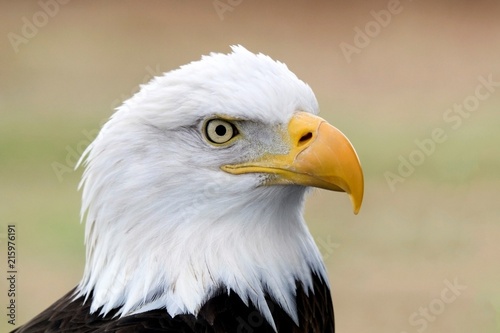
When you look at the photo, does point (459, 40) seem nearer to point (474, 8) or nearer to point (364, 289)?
point (474, 8)

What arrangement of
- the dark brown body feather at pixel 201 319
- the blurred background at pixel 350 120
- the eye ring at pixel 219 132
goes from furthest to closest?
1. the blurred background at pixel 350 120
2. the eye ring at pixel 219 132
3. the dark brown body feather at pixel 201 319

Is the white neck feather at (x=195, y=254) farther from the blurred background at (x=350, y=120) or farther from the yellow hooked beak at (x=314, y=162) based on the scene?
the blurred background at (x=350, y=120)

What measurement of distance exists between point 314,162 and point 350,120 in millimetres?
6216

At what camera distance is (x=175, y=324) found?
Result: 248 cm

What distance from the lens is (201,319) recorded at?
2.53m

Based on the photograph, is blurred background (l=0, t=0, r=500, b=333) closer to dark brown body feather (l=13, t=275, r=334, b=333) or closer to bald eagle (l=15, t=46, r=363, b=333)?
dark brown body feather (l=13, t=275, r=334, b=333)

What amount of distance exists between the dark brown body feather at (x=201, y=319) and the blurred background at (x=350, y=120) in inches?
111

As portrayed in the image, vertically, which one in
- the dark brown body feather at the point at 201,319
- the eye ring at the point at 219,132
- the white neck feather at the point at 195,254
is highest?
the eye ring at the point at 219,132

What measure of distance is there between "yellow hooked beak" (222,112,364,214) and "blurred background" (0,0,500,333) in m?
3.12

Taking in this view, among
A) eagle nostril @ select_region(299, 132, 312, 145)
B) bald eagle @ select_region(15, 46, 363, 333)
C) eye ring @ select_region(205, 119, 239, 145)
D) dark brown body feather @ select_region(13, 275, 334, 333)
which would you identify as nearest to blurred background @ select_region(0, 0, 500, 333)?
dark brown body feather @ select_region(13, 275, 334, 333)

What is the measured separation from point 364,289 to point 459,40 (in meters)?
4.54

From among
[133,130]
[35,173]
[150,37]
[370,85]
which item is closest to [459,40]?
[370,85]

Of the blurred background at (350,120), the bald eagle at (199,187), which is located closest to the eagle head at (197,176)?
the bald eagle at (199,187)

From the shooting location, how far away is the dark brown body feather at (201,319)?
8.13ft
